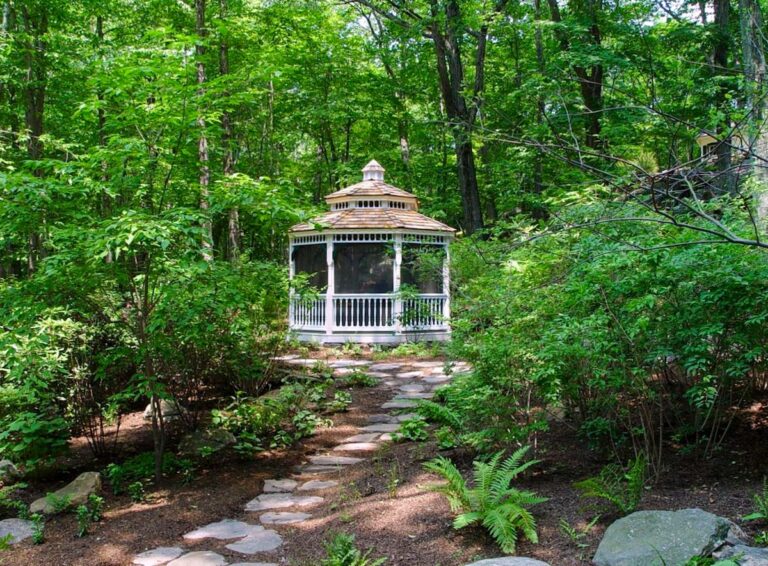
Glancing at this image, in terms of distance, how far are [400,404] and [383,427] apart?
34.4 inches

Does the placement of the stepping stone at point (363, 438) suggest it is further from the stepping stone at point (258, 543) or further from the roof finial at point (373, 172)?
the roof finial at point (373, 172)

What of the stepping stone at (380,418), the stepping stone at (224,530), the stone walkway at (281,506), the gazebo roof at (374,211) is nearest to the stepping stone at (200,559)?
the stone walkway at (281,506)

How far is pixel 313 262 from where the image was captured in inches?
548

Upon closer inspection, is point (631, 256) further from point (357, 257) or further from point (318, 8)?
point (318, 8)

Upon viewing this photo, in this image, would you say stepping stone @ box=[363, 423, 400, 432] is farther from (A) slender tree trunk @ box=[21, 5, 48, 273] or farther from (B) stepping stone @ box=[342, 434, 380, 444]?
(A) slender tree trunk @ box=[21, 5, 48, 273]

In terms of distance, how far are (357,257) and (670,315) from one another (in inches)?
390

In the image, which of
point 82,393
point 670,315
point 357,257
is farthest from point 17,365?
point 357,257

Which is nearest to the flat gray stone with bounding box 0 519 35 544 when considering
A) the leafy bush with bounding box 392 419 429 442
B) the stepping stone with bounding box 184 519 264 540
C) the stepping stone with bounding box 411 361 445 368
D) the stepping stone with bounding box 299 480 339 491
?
the stepping stone with bounding box 184 519 264 540

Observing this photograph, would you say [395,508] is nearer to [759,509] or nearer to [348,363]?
[759,509]

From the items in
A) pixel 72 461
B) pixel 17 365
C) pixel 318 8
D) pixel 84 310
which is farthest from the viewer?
pixel 318 8

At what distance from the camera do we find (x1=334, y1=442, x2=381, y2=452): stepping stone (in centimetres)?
587


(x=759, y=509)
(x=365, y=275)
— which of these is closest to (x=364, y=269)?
(x=365, y=275)

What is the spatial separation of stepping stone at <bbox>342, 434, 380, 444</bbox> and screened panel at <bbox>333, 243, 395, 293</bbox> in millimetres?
7023

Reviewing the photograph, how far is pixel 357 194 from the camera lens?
14.0 m
